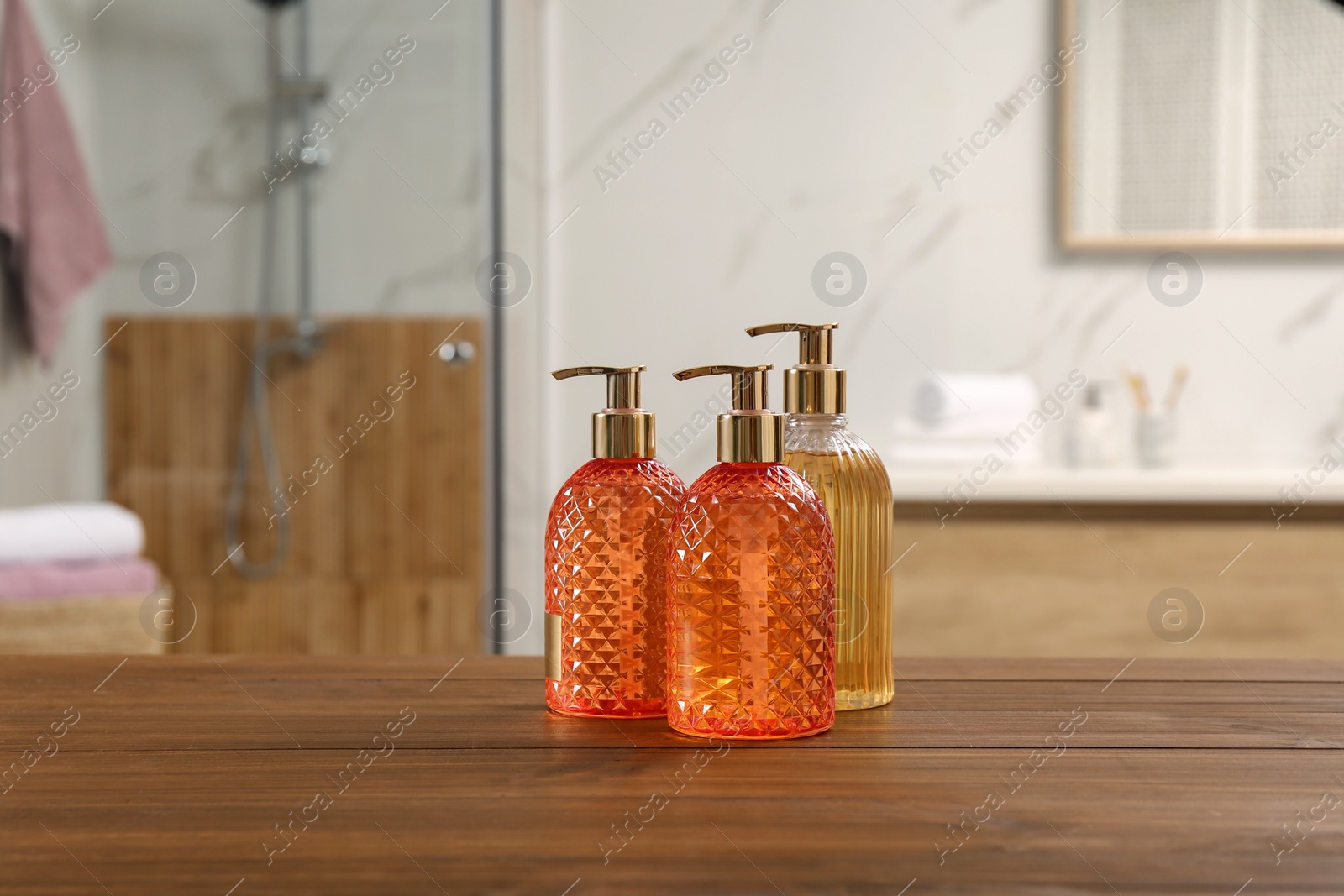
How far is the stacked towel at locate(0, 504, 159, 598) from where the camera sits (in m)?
1.54

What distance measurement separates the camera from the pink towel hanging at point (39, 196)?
5.64 feet

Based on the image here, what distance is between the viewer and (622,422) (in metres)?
0.57

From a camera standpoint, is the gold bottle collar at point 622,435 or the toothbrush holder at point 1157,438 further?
the toothbrush holder at point 1157,438

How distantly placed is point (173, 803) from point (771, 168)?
1.86m

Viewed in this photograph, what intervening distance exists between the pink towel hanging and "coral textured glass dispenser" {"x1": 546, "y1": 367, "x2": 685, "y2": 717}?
1509 mm

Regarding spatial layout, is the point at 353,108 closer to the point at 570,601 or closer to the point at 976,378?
the point at 976,378

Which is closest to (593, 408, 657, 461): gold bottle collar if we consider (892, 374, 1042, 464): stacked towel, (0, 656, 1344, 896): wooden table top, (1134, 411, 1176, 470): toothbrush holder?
(0, 656, 1344, 896): wooden table top

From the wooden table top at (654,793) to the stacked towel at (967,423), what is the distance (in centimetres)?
132

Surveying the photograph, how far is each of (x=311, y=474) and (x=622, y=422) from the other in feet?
4.38

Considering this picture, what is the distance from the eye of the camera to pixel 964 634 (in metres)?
1.67

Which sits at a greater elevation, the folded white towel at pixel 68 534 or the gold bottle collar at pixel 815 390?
the gold bottle collar at pixel 815 390

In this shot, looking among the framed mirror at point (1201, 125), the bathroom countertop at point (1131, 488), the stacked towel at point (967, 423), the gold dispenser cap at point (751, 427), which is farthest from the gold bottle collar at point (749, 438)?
the framed mirror at point (1201, 125)

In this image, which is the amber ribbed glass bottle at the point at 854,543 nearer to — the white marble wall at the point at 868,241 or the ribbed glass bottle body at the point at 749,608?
the ribbed glass bottle body at the point at 749,608

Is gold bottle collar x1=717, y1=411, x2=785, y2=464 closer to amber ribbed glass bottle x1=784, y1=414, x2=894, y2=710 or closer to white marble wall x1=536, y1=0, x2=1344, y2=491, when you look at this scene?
amber ribbed glass bottle x1=784, y1=414, x2=894, y2=710
